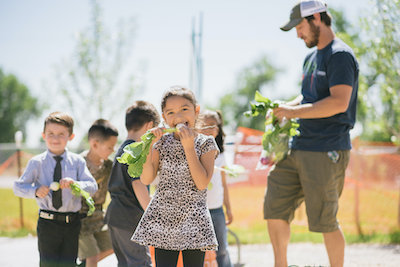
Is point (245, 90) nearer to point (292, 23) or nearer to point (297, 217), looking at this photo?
point (297, 217)

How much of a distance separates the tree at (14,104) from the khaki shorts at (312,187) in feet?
177

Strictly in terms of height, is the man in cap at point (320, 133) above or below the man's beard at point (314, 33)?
below

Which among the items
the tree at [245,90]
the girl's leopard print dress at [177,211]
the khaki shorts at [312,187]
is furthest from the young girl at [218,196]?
the tree at [245,90]

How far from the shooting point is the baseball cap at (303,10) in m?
3.34

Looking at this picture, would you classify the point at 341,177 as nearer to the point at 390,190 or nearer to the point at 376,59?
the point at 376,59

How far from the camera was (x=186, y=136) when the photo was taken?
7.93 ft

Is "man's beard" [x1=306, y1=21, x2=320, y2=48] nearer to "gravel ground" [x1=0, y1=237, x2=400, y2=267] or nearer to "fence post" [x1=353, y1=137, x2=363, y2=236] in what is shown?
"gravel ground" [x1=0, y1=237, x2=400, y2=267]

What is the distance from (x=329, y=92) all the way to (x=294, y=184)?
825 mm

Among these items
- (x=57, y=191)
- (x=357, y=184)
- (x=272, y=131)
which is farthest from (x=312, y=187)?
(x=357, y=184)

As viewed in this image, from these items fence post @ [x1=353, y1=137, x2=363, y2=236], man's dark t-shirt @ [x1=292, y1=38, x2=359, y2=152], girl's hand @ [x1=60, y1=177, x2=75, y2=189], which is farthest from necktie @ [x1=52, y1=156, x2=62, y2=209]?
fence post @ [x1=353, y1=137, x2=363, y2=236]

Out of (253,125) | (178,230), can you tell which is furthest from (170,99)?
(253,125)

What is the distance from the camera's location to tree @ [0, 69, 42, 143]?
5256 cm

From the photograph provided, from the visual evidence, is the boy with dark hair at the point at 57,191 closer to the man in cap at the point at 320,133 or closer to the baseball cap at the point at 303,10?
the man in cap at the point at 320,133

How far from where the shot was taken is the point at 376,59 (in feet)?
Answer: 21.7
